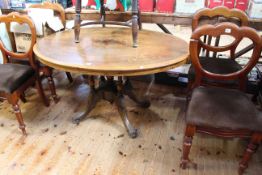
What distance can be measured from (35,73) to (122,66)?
1.04m

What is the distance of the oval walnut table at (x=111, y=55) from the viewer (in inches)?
53.2

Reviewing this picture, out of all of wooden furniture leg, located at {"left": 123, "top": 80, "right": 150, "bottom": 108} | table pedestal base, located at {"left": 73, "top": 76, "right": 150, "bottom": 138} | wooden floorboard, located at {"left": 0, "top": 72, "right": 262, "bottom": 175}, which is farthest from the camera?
wooden furniture leg, located at {"left": 123, "top": 80, "right": 150, "bottom": 108}

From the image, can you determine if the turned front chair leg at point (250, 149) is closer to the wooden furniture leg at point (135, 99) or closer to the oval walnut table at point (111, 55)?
the oval walnut table at point (111, 55)

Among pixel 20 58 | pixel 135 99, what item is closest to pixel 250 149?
pixel 135 99

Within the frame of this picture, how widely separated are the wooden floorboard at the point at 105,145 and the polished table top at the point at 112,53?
708 millimetres

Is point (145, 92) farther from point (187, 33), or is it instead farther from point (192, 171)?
point (187, 33)

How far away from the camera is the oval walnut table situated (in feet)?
4.44

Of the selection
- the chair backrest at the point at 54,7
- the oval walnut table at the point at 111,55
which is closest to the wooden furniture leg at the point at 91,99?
the oval walnut table at the point at 111,55

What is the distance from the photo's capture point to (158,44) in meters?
1.70

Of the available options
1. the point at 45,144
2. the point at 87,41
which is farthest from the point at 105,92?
the point at 45,144

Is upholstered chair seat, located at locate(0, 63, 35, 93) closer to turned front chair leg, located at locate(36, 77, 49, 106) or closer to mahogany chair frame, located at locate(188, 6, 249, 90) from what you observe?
turned front chair leg, located at locate(36, 77, 49, 106)

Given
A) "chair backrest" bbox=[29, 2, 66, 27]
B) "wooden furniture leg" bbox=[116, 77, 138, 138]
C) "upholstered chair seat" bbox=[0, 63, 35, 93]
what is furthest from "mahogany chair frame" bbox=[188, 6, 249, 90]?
"upholstered chair seat" bbox=[0, 63, 35, 93]

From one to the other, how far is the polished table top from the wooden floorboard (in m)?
0.71

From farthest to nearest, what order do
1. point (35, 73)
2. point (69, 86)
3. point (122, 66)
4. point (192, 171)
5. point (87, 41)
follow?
point (69, 86)
point (35, 73)
point (87, 41)
point (192, 171)
point (122, 66)
